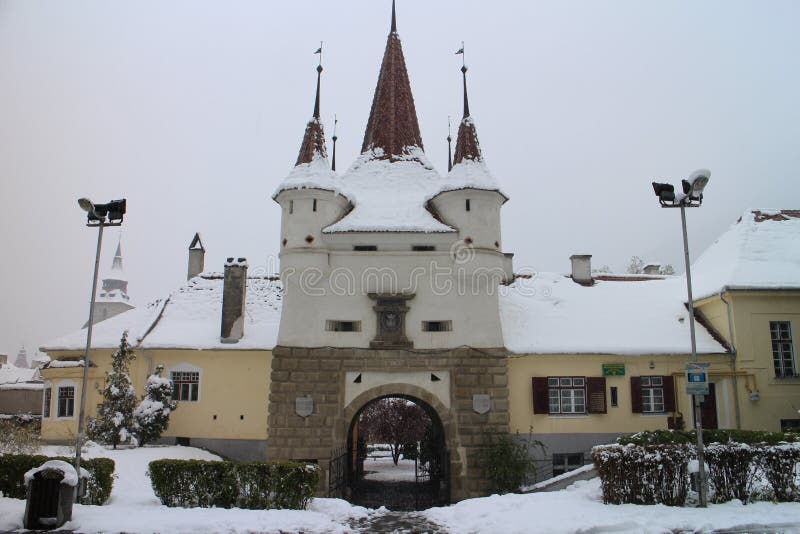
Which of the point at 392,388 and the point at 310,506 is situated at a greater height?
the point at 392,388

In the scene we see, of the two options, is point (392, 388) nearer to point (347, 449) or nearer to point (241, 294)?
point (347, 449)

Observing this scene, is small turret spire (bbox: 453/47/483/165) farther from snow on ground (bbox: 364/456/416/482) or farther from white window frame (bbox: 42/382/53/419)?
white window frame (bbox: 42/382/53/419)

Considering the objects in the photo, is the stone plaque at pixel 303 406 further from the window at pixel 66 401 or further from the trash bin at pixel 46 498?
the trash bin at pixel 46 498

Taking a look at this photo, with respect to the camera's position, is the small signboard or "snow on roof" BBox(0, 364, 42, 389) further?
"snow on roof" BBox(0, 364, 42, 389)

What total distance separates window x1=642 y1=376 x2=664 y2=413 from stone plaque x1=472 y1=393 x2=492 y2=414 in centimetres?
563

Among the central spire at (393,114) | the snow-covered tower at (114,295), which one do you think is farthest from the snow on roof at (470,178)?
the snow-covered tower at (114,295)

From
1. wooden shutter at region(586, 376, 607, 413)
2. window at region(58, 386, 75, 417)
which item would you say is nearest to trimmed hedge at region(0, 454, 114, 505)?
window at region(58, 386, 75, 417)

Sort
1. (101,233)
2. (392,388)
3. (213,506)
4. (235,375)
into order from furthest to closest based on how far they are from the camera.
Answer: (235,375), (392,388), (101,233), (213,506)

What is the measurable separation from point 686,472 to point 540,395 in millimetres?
9179

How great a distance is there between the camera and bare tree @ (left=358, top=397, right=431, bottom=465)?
3616cm

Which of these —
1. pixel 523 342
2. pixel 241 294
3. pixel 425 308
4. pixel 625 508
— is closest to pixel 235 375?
pixel 241 294

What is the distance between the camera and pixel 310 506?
46.2 feet

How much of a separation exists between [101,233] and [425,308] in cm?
1055

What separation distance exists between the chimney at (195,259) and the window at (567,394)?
1695 cm
